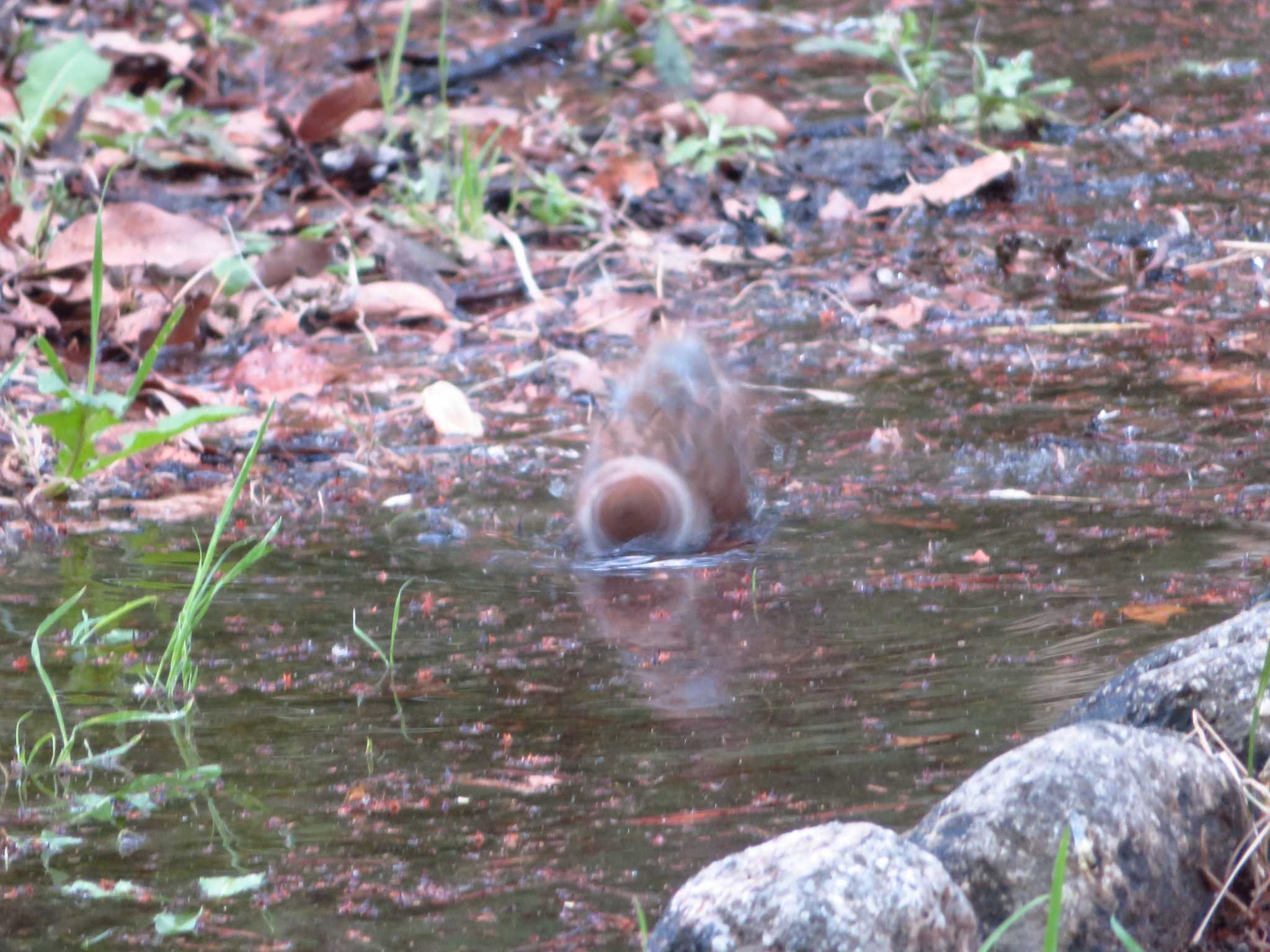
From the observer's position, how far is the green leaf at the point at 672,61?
7289 millimetres

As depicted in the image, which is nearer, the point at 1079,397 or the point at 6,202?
the point at 1079,397

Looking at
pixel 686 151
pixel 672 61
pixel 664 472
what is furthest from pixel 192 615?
pixel 672 61

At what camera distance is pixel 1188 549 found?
9.49ft

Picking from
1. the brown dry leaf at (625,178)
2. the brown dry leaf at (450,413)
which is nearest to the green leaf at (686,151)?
the brown dry leaf at (625,178)

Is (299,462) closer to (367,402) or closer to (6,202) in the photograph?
(367,402)

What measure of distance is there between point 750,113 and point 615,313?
202 cm

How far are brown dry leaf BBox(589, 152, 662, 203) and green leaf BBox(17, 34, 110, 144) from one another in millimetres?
1798

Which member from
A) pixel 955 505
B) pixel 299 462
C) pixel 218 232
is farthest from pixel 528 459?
pixel 218 232

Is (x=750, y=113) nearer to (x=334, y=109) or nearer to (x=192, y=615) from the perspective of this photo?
(x=334, y=109)

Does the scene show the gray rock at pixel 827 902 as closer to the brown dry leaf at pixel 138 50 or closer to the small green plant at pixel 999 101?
the small green plant at pixel 999 101

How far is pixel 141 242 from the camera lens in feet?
16.4

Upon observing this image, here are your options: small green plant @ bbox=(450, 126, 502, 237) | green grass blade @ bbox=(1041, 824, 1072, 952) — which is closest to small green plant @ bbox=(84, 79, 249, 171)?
small green plant @ bbox=(450, 126, 502, 237)

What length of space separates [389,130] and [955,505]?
12.2 ft

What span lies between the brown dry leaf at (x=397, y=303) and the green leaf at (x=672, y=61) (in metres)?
2.63
